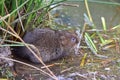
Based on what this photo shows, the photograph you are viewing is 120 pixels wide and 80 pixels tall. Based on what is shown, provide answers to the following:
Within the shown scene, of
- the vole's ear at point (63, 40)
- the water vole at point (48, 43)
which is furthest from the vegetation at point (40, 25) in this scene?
the vole's ear at point (63, 40)

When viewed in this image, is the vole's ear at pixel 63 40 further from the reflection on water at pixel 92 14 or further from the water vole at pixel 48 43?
the reflection on water at pixel 92 14

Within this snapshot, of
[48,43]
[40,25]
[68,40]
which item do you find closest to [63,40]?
[68,40]

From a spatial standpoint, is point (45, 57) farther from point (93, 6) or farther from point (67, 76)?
point (93, 6)

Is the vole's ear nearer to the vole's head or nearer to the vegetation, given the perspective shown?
the vole's head

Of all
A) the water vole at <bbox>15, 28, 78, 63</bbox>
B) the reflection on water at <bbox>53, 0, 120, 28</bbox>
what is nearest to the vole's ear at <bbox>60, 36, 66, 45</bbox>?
the water vole at <bbox>15, 28, 78, 63</bbox>

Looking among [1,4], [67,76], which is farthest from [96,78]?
[1,4]

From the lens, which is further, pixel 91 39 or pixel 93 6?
pixel 93 6

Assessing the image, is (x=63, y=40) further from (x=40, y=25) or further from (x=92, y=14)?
(x=92, y=14)
